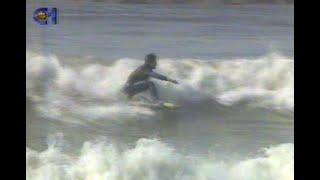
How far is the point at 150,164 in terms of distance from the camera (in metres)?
3.97

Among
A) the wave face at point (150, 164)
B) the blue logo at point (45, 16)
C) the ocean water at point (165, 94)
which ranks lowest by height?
the wave face at point (150, 164)

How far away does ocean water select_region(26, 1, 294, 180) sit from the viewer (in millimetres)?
3936

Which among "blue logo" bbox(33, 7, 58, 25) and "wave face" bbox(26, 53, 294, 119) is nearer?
"wave face" bbox(26, 53, 294, 119)

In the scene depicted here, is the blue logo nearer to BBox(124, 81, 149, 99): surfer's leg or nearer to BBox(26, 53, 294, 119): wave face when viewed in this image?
BBox(26, 53, 294, 119): wave face

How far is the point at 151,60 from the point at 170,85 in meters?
0.23

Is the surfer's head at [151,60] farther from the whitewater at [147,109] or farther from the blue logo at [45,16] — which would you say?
the blue logo at [45,16]

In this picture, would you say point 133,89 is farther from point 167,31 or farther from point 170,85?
point 167,31

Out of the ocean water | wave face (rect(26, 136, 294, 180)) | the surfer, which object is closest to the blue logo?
the ocean water

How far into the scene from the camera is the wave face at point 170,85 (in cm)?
394

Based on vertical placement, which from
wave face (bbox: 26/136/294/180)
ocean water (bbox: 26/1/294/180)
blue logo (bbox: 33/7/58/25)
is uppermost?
blue logo (bbox: 33/7/58/25)

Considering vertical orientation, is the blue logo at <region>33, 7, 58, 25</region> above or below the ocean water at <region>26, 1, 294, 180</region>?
above

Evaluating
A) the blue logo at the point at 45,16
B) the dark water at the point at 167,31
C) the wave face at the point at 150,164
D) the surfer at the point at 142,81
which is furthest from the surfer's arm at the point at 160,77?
the blue logo at the point at 45,16
